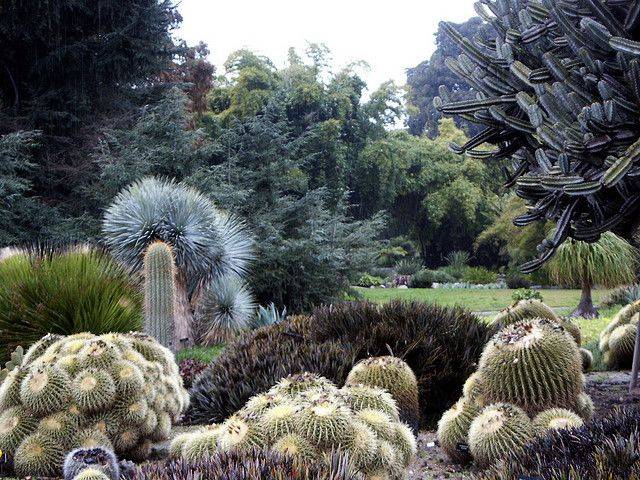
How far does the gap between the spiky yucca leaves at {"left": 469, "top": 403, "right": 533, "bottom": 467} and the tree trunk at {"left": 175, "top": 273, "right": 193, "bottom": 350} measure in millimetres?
8384

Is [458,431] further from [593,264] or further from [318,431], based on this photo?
[593,264]

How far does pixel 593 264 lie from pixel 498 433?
13.6 m

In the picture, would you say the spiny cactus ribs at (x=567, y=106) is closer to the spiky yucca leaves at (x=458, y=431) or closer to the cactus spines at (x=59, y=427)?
the spiky yucca leaves at (x=458, y=431)

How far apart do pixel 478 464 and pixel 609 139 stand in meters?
2.52

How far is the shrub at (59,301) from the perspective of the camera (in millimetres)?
8102

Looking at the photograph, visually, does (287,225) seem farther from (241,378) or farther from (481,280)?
(481,280)

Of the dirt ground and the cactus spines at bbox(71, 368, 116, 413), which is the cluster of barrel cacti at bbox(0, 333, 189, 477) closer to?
the cactus spines at bbox(71, 368, 116, 413)

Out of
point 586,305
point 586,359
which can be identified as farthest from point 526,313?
point 586,305

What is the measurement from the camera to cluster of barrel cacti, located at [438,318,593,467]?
14.2 ft

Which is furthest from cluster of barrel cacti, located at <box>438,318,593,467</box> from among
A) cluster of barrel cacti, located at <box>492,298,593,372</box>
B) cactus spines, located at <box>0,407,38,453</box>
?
cactus spines, located at <box>0,407,38,453</box>

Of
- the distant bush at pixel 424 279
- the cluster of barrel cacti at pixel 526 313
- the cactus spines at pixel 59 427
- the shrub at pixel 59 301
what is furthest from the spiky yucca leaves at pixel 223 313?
the distant bush at pixel 424 279

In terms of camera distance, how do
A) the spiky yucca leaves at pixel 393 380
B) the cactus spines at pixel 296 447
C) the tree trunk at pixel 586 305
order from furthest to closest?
the tree trunk at pixel 586 305 < the spiky yucca leaves at pixel 393 380 < the cactus spines at pixel 296 447

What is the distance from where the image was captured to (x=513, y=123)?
622cm

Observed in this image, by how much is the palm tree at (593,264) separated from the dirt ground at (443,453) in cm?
904
